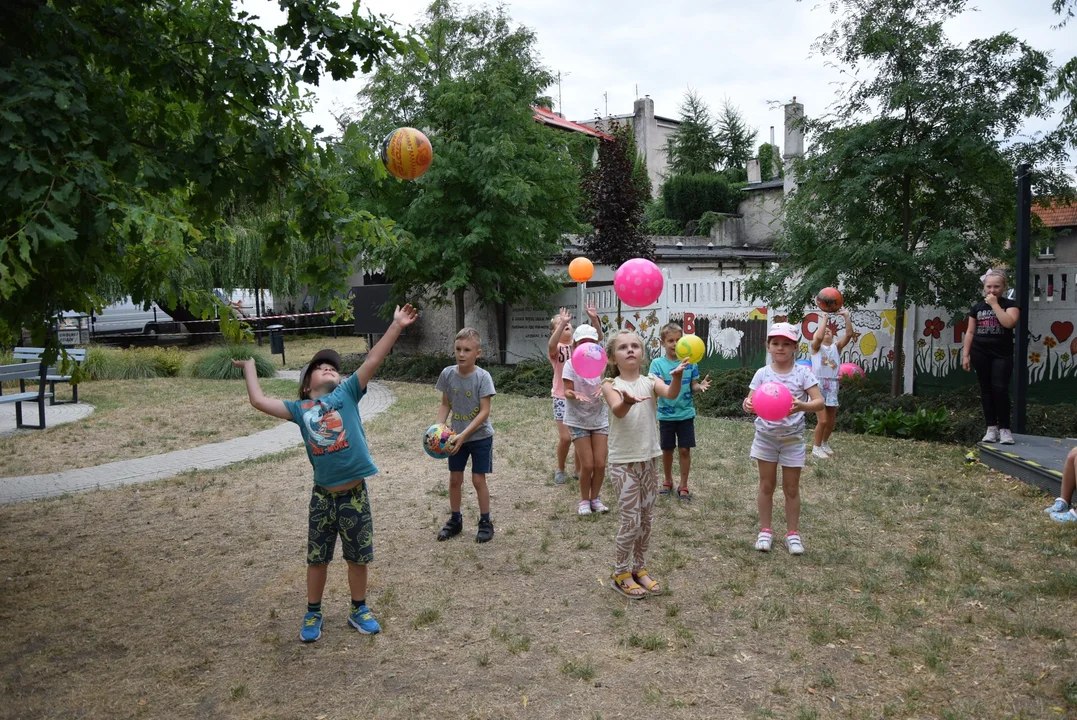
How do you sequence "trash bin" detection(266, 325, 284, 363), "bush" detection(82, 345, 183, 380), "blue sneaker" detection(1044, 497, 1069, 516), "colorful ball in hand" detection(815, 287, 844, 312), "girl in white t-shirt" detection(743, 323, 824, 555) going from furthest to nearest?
"trash bin" detection(266, 325, 284, 363), "bush" detection(82, 345, 183, 380), "colorful ball in hand" detection(815, 287, 844, 312), "blue sneaker" detection(1044, 497, 1069, 516), "girl in white t-shirt" detection(743, 323, 824, 555)

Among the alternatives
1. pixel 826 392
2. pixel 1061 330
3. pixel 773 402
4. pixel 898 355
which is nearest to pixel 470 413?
pixel 773 402

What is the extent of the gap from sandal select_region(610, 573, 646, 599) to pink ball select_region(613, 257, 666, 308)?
2.65 meters

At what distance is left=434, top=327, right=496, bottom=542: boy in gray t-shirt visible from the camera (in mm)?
6082

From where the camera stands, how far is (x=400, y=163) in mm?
6109

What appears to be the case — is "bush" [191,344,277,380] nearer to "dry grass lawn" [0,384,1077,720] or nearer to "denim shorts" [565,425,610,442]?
"dry grass lawn" [0,384,1077,720]

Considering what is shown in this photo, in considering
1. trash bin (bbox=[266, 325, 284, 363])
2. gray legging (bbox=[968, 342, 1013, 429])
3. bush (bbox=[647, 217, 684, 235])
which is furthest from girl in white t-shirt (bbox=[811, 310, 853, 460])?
bush (bbox=[647, 217, 684, 235])

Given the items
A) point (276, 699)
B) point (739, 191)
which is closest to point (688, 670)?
point (276, 699)

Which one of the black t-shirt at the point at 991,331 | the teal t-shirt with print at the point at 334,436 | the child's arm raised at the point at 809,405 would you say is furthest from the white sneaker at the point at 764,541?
the black t-shirt at the point at 991,331

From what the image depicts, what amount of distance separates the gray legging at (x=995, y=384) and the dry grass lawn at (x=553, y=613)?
4.79 ft

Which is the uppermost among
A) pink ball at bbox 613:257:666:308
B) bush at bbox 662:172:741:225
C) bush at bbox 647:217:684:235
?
bush at bbox 662:172:741:225

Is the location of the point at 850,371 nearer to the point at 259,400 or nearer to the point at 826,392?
the point at 826,392

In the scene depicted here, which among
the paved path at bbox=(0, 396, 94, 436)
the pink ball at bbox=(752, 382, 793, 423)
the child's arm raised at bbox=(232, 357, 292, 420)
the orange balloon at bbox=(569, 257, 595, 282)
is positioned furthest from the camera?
the paved path at bbox=(0, 396, 94, 436)

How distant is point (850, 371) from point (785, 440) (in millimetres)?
6837

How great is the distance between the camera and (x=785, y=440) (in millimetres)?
5809
